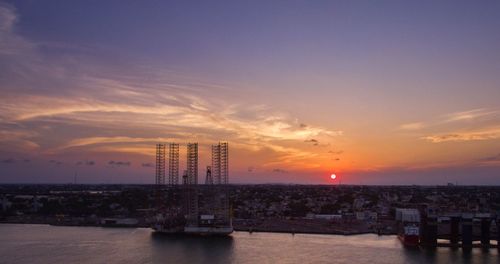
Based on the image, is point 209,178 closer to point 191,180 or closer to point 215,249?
point 191,180

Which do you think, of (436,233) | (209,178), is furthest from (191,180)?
(436,233)

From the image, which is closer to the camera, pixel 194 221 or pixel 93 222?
pixel 194 221

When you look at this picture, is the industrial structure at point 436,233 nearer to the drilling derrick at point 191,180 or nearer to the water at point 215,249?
the water at point 215,249

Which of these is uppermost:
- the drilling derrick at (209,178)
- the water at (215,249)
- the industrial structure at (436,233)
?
the drilling derrick at (209,178)

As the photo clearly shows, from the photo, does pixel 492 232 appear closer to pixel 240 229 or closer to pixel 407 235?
pixel 407 235

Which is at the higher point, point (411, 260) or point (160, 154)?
point (160, 154)

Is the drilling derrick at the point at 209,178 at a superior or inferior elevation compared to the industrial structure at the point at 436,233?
superior

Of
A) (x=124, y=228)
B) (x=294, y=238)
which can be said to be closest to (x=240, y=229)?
(x=294, y=238)

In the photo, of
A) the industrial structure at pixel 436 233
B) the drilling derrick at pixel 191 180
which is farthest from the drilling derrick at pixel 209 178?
the industrial structure at pixel 436 233
